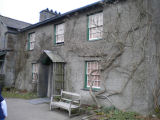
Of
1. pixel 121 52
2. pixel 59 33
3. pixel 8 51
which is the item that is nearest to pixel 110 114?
pixel 121 52

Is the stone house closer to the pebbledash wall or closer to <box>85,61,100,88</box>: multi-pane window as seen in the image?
the pebbledash wall

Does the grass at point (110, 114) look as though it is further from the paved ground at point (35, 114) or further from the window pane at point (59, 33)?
the window pane at point (59, 33)

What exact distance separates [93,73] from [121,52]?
2287 millimetres

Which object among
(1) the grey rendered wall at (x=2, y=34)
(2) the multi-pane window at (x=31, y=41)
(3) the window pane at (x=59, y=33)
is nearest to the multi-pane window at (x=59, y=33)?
(3) the window pane at (x=59, y=33)

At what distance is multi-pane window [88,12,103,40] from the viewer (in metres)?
9.30

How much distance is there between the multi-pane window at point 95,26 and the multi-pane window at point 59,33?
278 centimetres

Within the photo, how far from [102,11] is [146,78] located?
15.8 ft

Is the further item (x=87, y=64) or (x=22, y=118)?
(x=87, y=64)

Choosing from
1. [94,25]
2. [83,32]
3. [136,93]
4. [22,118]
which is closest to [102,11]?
[94,25]

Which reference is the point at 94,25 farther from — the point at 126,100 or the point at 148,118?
the point at 148,118

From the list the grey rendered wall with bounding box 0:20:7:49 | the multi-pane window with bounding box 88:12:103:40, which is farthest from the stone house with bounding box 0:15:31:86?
the multi-pane window with bounding box 88:12:103:40

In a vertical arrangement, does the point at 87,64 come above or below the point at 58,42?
below

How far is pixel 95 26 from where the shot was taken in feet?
31.2

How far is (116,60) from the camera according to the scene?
27.3 ft
